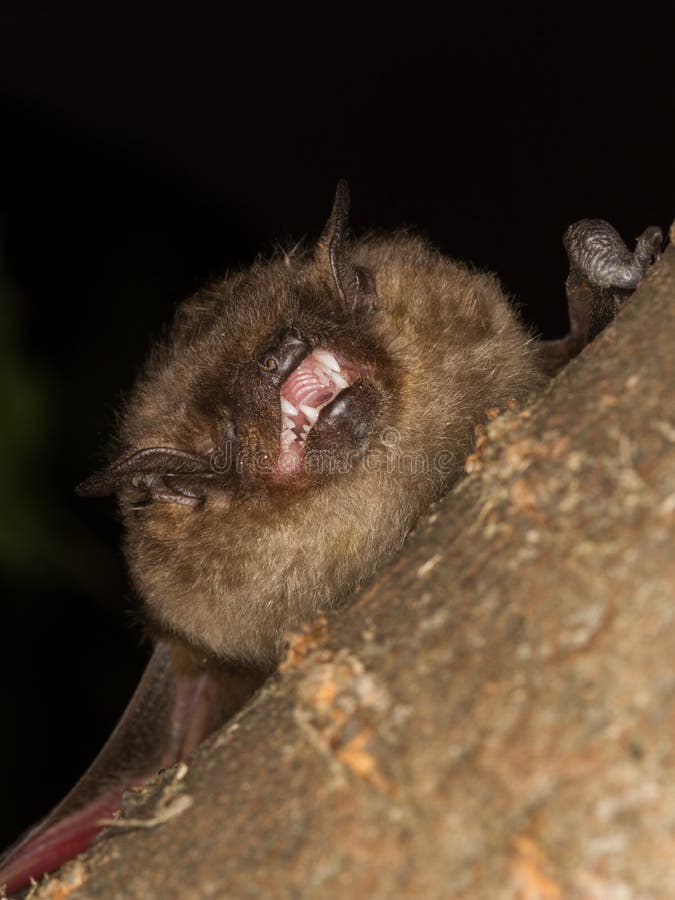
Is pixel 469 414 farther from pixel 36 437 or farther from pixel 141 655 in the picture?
pixel 141 655

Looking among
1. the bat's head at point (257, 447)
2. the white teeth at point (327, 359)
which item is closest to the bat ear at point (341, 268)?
the bat's head at point (257, 447)

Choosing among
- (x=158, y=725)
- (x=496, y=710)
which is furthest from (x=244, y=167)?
(x=496, y=710)

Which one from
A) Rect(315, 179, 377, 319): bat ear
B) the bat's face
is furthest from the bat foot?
Rect(315, 179, 377, 319): bat ear

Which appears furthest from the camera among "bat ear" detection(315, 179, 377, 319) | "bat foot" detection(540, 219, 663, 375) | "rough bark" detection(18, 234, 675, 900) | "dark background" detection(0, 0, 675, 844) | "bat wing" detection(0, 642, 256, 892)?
"dark background" detection(0, 0, 675, 844)

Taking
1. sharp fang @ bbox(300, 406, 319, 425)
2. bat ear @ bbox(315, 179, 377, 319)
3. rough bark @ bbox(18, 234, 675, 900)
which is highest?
bat ear @ bbox(315, 179, 377, 319)

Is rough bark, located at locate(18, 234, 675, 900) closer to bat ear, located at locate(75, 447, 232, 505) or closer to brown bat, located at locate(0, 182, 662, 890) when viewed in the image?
brown bat, located at locate(0, 182, 662, 890)

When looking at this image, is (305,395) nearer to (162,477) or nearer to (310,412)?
(310,412)

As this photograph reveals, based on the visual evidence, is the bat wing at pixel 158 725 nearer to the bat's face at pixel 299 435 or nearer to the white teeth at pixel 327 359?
the bat's face at pixel 299 435

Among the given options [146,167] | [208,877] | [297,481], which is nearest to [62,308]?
[146,167]
